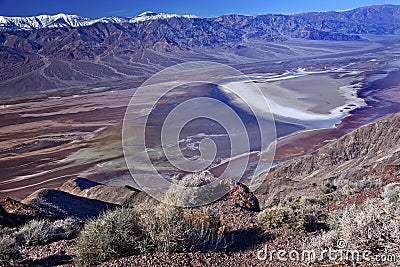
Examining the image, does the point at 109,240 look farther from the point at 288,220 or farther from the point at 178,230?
the point at 288,220

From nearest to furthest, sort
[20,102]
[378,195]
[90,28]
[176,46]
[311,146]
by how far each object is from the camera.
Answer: [378,195]
[311,146]
[20,102]
[176,46]
[90,28]

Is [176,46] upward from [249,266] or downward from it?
upward

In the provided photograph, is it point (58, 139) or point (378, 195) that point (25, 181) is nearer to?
point (58, 139)

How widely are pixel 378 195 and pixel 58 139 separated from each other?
3412 centimetres

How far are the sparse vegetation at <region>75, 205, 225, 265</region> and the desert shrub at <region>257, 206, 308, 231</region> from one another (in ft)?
4.38

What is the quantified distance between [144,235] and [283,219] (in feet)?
9.17

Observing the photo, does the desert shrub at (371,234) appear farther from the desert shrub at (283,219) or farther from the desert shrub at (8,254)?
the desert shrub at (8,254)

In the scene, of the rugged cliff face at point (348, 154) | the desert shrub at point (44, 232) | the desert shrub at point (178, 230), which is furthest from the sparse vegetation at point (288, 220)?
the rugged cliff face at point (348, 154)

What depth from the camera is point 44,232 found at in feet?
26.4

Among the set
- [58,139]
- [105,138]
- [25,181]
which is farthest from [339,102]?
[25,181]

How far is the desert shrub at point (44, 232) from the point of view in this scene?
783 cm

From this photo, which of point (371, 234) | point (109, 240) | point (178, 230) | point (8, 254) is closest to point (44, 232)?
point (8, 254)

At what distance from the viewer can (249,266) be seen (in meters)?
5.70

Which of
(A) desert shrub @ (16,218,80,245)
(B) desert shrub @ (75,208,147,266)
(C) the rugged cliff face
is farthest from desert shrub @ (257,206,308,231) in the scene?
(C) the rugged cliff face
